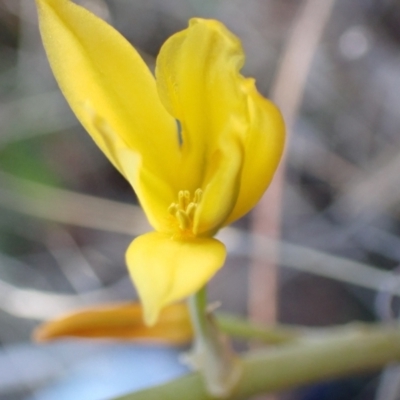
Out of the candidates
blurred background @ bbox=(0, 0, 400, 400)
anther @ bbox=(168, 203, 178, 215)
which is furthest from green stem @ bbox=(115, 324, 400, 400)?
blurred background @ bbox=(0, 0, 400, 400)

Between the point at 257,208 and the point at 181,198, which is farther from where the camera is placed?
the point at 257,208

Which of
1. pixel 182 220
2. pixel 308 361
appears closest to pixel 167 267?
pixel 182 220

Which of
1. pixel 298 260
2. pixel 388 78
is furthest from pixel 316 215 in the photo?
pixel 388 78

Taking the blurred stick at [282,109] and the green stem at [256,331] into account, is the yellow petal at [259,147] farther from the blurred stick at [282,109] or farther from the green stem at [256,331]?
the blurred stick at [282,109]

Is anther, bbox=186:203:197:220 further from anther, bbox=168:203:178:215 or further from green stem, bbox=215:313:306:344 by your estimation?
green stem, bbox=215:313:306:344

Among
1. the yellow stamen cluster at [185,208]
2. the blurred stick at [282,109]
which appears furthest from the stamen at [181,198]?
the blurred stick at [282,109]

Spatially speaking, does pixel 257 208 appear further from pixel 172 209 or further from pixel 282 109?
pixel 172 209
